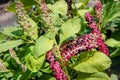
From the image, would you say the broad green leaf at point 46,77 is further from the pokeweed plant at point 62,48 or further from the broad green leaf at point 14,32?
the broad green leaf at point 14,32

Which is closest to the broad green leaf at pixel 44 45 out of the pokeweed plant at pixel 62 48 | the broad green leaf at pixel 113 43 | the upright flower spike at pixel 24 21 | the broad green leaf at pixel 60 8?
the pokeweed plant at pixel 62 48

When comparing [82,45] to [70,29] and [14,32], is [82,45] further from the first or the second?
[14,32]

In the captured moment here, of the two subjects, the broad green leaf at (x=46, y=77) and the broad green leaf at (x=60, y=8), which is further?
the broad green leaf at (x=60, y=8)

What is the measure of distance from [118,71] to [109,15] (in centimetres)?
54

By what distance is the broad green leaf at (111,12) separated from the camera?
80.6 inches

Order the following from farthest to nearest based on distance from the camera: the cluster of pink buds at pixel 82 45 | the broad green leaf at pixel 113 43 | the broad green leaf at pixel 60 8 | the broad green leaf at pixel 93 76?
1. the broad green leaf at pixel 60 8
2. the broad green leaf at pixel 113 43
3. the broad green leaf at pixel 93 76
4. the cluster of pink buds at pixel 82 45

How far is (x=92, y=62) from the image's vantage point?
179 cm

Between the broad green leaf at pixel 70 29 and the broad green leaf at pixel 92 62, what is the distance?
0.41 feet

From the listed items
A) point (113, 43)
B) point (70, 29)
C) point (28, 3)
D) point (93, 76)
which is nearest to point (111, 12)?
point (113, 43)

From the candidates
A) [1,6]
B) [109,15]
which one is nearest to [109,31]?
[109,15]

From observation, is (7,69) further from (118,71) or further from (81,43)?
(118,71)

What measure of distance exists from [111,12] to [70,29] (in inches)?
12.8

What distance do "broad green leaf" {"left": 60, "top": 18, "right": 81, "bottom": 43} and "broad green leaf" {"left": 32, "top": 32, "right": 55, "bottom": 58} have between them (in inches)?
5.5

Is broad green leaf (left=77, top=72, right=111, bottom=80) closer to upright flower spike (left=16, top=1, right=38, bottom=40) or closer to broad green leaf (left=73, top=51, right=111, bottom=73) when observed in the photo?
broad green leaf (left=73, top=51, right=111, bottom=73)
